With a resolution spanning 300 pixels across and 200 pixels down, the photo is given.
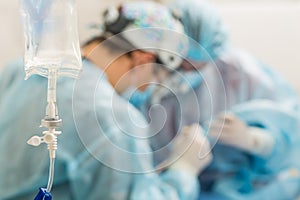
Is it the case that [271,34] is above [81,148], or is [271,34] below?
above

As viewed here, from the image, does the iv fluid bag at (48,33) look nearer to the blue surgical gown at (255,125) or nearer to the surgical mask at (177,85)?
the surgical mask at (177,85)

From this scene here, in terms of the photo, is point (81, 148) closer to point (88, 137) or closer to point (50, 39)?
point (88, 137)

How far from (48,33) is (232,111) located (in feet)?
2.55

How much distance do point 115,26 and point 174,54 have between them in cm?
18

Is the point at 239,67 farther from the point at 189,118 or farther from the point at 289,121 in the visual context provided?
the point at 189,118

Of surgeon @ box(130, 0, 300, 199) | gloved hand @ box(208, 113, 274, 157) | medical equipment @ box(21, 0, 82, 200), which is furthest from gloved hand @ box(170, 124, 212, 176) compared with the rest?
medical equipment @ box(21, 0, 82, 200)

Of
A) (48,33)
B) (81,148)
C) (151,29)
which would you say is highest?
(151,29)

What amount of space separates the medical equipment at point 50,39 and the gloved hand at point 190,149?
0.46m

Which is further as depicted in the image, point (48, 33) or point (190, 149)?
point (190, 149)

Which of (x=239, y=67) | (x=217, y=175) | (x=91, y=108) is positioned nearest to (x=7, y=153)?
(x=91, y=108)

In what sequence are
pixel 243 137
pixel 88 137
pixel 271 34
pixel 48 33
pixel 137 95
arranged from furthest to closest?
1. pixel 271 34
2. pixel 243 137
3. pixel 137 95
4. pixel 88 137
5. pixel 48 33

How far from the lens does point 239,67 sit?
144 centimetres

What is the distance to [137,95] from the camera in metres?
1.17

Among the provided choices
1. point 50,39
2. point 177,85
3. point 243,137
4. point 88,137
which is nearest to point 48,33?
point 50,39
